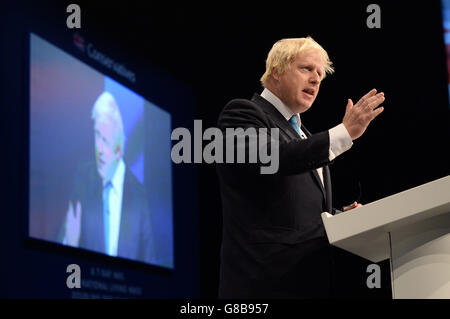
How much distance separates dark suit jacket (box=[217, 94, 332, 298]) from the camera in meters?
1.93

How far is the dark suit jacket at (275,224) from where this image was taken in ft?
6.32

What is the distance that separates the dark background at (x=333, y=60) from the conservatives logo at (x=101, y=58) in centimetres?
8

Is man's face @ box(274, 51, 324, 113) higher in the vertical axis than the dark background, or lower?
lower

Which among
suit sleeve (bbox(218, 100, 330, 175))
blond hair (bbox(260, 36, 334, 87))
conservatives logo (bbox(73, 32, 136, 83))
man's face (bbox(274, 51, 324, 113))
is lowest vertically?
suit sleeve (bbox(218, 100, 330, 175))

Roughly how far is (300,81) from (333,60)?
3.73 m

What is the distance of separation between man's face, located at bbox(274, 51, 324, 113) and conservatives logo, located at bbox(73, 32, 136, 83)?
3.25m

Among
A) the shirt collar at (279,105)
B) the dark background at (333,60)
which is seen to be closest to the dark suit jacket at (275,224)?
the shirt collar at (279,105)

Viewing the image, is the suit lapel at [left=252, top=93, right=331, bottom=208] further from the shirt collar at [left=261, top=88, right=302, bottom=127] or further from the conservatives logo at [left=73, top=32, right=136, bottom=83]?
the conservatives logo at [left=73, top=32, right=136, bottom=83]

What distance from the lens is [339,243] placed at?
5.84 feet

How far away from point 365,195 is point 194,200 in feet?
5.60

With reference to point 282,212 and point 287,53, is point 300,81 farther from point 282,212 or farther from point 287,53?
point 282,212

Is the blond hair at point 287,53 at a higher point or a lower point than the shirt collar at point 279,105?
higher

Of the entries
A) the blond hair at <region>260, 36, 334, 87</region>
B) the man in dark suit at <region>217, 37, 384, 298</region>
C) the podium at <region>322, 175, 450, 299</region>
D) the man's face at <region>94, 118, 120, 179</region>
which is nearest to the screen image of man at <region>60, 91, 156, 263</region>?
the man's face at <region>94, 118, 120, 179</region>

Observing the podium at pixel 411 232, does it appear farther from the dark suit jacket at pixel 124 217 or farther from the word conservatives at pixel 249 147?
the dark suit jacket at pixel 124 217
